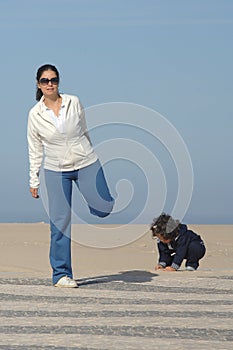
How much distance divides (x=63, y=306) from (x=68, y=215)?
1061mm

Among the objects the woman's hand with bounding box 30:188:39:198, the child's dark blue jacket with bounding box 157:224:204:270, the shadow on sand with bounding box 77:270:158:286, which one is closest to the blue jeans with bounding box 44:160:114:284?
the woman's hand with bounding box 30:188:39:198

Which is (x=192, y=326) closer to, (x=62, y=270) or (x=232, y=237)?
(x=62, y=270)

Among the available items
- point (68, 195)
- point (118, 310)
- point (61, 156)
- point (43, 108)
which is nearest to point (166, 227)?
point (68, 195)

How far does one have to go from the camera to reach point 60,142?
30.1 ft

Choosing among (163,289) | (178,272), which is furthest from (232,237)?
(163,289)

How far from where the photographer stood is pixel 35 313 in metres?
8.35

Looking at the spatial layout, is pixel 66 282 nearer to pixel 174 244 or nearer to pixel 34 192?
pixel 34 192

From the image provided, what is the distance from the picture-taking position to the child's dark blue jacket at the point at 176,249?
11.3m

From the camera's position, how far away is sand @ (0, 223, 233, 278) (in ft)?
43.2

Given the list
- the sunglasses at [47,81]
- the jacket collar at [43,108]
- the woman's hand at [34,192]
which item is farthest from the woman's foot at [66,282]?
the sunglasses at [47,81]

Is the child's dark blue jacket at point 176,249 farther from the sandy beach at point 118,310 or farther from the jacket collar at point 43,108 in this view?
the jacket collar at point 43,108

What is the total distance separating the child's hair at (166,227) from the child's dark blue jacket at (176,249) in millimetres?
90

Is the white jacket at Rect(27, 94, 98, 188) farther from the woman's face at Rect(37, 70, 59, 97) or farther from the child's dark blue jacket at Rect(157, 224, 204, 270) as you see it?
the child's dark blue jacket at Rect(157, 224, 204, 270)

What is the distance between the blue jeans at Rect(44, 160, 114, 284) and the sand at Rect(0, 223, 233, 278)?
1.73 meters
